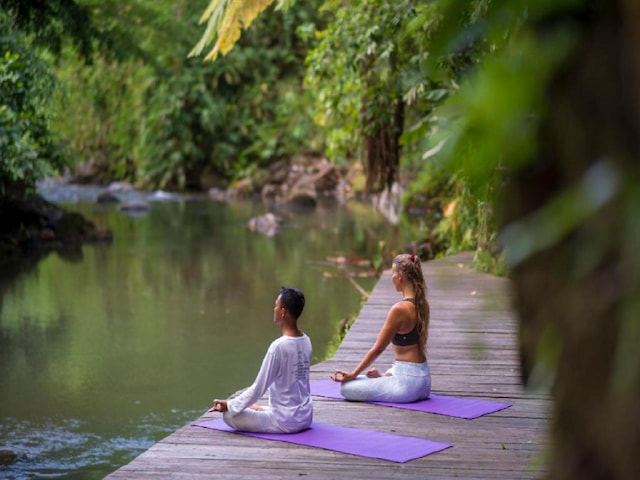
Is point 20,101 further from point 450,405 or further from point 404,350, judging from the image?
point 450,405

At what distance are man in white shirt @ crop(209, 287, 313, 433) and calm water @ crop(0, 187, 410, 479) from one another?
1.58m

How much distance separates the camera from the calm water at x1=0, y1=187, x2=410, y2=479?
678cm

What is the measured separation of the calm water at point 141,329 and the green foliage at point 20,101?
160cm

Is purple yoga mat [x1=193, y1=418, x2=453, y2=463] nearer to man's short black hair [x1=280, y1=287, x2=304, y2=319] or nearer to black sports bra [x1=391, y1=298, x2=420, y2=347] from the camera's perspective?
man's short black hair [x1=280, y1=287, x2=304, y2=319]

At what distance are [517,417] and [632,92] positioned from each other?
441 centimetres

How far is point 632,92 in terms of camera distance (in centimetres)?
74

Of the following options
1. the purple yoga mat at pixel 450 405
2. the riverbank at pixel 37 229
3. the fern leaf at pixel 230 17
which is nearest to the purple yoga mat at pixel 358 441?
the purple yoga mat at pixel 450 405

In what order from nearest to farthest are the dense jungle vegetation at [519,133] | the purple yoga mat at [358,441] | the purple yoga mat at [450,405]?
the dense jungle vegetation at [519,133]
the purple yoga mat at [358,441]
the purple yoga mat at [450,405]

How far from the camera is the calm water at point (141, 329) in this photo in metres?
6.78

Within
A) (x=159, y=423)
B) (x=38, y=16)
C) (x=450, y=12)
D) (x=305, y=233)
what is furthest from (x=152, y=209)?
(x=450, y=12)

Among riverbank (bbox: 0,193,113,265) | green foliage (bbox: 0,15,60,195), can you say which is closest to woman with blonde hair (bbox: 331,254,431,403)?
green foliage (bbox: 0,15,60,195)

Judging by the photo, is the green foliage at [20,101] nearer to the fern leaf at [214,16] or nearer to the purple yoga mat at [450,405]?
the fern leaf at [214,16]

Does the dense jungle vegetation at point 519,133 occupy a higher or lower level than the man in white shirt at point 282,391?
higher

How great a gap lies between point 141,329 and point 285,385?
18.8 feet
